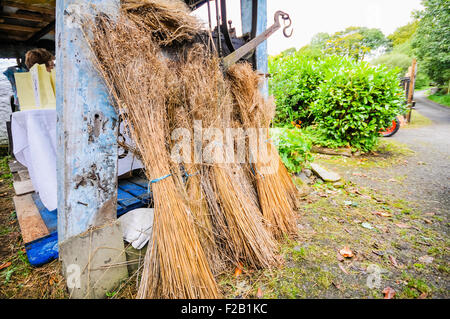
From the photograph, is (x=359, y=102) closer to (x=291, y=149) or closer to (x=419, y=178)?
(x=419, y=178)

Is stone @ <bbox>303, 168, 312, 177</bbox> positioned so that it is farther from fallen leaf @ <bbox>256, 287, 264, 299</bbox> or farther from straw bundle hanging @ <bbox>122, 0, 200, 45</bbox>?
straw bundle hanging @ <bbox>122, 0, 200, 45</bbox>

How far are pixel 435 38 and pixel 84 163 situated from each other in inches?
725

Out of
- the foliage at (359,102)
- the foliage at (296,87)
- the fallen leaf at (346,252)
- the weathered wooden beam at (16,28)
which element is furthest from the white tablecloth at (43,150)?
the foliage at (296,87)

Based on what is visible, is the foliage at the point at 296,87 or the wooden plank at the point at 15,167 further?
the foliage at the point at 296,87

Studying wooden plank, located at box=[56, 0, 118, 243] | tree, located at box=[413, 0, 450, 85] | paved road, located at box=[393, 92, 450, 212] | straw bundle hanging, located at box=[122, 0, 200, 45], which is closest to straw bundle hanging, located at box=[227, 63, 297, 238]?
straw bundle hanging, located at box=[122, 0, 200, 45]

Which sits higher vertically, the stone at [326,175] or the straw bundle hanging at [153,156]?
the straw bundle hanging at [153,156]

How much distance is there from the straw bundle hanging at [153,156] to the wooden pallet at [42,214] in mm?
774

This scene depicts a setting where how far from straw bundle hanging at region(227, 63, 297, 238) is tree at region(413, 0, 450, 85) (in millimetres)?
14367

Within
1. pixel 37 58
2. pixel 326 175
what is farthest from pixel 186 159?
pixel 326 175

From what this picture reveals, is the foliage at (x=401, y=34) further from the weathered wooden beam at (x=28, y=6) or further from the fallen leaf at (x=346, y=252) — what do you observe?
the weathered wooden beam at (x=28, y=6)

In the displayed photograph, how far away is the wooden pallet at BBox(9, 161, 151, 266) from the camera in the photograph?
168 cm

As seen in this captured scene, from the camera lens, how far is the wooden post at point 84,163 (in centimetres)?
128

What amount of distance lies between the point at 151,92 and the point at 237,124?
101cm

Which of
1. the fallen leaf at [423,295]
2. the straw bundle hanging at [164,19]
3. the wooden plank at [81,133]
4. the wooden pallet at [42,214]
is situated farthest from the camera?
the wooden pallet at [42,214]
